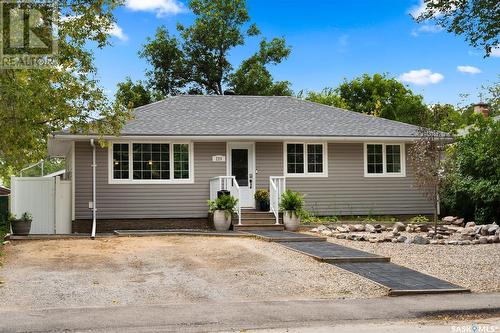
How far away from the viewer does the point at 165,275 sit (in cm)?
1050

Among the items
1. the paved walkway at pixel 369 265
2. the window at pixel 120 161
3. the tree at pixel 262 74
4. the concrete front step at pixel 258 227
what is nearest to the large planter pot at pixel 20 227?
the window at pixel 120 161

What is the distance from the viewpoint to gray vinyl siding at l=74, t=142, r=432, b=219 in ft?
61.4

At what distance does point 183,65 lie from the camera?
37.1m

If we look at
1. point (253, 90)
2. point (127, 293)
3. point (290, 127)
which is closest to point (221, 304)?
point (127, 293)

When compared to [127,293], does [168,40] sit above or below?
above

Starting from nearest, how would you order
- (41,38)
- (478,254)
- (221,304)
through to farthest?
(221,304)
(478,254)
(41,38)

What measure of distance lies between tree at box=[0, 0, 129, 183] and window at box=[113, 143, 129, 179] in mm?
3389

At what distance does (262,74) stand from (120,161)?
19.0m

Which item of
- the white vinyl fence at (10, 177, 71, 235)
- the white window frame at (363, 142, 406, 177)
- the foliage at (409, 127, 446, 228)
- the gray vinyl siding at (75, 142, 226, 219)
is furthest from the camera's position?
the white window frame at (363, 142, 406, 177)

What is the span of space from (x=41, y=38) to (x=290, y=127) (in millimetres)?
9098

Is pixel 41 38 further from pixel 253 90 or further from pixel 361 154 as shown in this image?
pixel 253 90

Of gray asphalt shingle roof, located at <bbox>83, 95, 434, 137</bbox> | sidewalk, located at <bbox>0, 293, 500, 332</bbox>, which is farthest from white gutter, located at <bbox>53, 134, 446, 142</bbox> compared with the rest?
sidewalk, located at <bbox>0, 293, 500, 332</bbox>

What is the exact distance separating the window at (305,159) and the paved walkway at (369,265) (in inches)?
188
